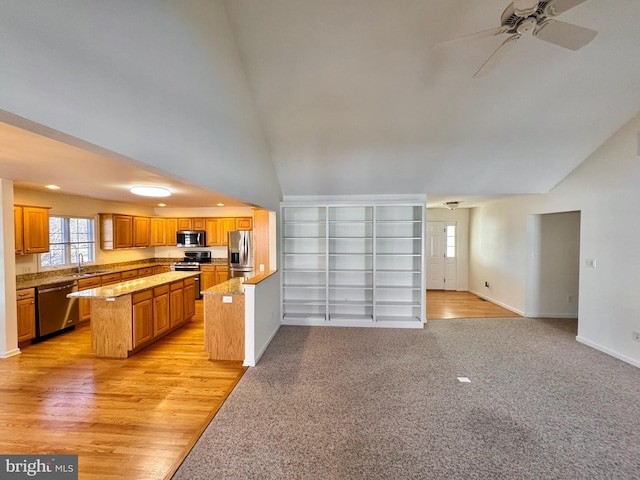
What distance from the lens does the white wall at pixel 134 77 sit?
96 centimetres

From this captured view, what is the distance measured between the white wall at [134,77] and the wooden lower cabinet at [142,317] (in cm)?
228

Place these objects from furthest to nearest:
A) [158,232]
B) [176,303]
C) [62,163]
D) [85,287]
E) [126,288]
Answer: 1. [158,232]
2. [85,287]
3. [176,303]
4. [126,288]
5. [62,163]

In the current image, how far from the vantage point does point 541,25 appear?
179 cm

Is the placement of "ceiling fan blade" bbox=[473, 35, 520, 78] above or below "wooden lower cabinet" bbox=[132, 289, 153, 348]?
above

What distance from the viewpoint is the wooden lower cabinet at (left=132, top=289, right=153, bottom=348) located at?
Answer: 3703 millimetres

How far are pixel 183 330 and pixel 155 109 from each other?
13.4 ft

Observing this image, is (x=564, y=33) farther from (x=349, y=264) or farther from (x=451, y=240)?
(x=451, y=240)

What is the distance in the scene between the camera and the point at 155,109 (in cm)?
164

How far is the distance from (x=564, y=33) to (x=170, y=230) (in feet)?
24.9

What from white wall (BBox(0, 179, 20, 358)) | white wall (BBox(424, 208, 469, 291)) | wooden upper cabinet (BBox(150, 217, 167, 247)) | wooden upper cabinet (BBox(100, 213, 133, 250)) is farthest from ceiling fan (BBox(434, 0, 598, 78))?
wooden upper cabinet (BBox(150, 217, 167, 247))

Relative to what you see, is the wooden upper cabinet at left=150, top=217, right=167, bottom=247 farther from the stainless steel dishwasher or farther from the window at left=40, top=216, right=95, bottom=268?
the stainless steel dishwasher

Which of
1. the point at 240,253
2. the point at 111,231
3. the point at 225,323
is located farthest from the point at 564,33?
the point at 111,231

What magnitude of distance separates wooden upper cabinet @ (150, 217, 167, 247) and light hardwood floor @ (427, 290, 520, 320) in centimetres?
647

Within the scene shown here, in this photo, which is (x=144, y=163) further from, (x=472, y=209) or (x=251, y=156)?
(x=472, y=209)
